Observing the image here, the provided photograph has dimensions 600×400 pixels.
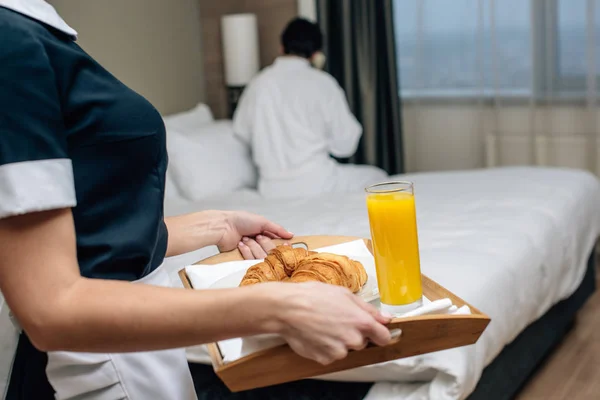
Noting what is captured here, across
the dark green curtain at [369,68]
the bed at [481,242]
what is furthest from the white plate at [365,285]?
the dark green curtain at [369,68]

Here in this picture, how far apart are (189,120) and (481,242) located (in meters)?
1.89

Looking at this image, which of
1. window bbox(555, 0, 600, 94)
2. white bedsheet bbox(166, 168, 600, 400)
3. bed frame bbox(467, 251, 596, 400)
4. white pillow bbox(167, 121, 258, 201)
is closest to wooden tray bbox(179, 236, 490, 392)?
white bedsheet bbox(166, 168, 600, 400)

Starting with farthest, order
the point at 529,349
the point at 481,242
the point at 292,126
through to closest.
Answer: the point at 292,126
the point at 529,349
the point at 481,242

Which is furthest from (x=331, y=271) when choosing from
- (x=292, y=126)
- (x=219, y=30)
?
(x=219, y=30)

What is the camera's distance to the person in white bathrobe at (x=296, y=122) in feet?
11.2

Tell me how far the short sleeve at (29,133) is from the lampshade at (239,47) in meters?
3.40

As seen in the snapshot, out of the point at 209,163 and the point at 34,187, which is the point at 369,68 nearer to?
the point at 209,163

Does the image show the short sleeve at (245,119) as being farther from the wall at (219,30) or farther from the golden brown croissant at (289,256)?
the golden brown croissant at (289,256)

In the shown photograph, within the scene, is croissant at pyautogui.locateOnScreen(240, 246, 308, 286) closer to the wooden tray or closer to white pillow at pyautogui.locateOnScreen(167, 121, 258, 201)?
the wooden tray

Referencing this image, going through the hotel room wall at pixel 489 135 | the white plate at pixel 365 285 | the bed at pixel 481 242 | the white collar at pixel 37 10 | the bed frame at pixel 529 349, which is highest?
the white collar at pixel 37 10

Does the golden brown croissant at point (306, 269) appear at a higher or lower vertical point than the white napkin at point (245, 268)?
higher

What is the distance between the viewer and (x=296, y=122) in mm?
3443

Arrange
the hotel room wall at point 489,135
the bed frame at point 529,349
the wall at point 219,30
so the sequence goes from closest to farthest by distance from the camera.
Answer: the bed frame at point 529,349
the hotel room wall at point 489,135
the wall at point 219,30

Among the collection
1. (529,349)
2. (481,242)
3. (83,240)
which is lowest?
(529,349)
